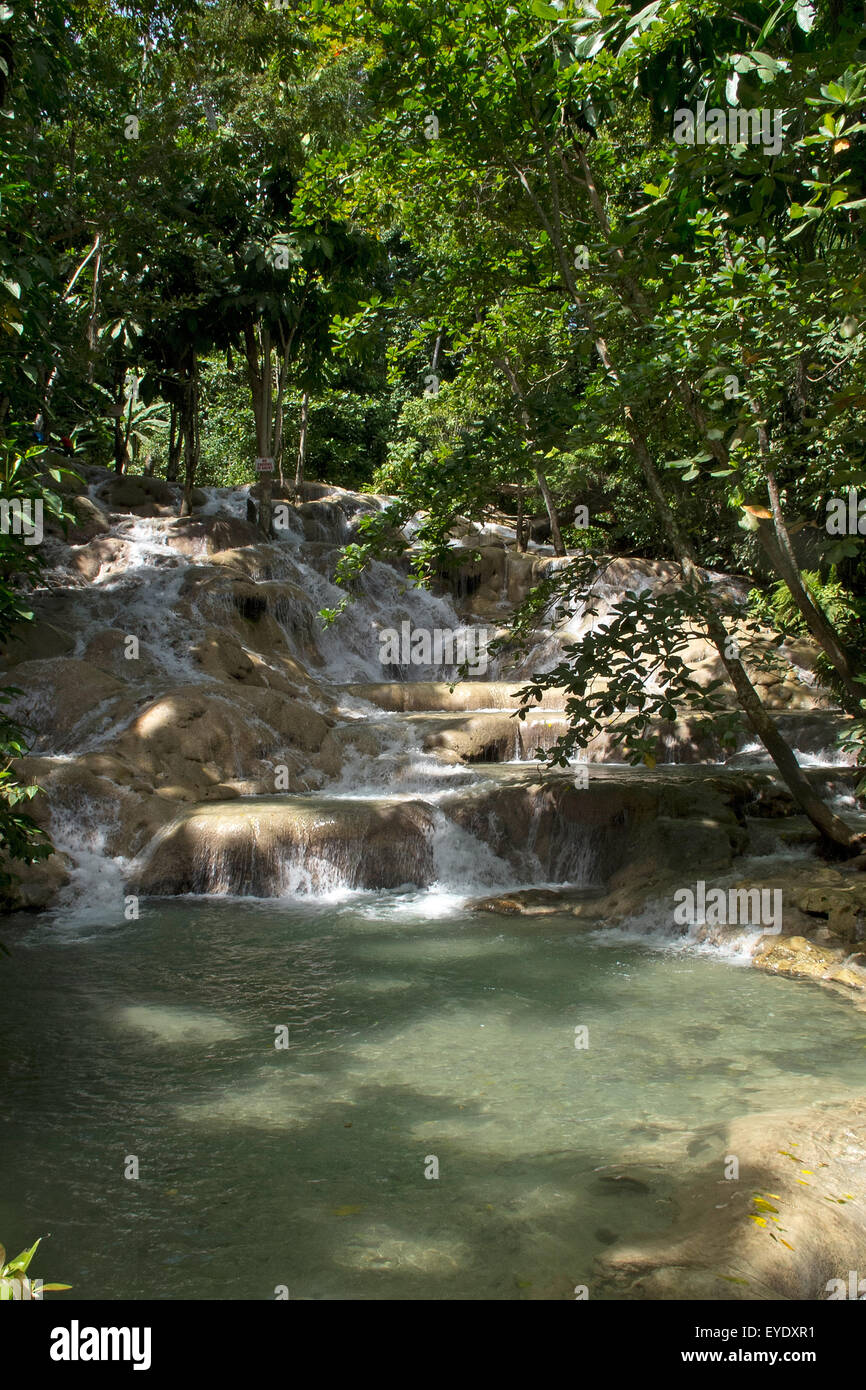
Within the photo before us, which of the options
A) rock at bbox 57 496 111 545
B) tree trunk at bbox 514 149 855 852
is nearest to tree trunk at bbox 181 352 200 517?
rock at bbox 57 496 111 545

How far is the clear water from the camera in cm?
386

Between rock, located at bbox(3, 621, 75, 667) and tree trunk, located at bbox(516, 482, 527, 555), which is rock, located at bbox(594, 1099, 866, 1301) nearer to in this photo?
rock, located at bbox(3, 621, 75, 667)

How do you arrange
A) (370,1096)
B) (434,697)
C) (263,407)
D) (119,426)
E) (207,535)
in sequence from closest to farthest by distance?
(370,1096), (434,697), (207,535), (263,407), (119,426)

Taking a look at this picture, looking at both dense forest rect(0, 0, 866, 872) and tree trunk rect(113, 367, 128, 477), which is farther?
tree trunk rect(113, 367, 128, 477)

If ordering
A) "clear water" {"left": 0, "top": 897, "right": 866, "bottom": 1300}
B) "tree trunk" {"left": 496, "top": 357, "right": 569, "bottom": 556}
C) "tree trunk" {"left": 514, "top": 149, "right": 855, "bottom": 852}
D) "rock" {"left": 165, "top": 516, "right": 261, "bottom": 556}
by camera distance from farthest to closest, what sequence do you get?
"rock" {"left": 165, "top": 516, "right": 261, "bottom": 556} → "tree trunk" {"left": 514, "top": 149, "right": 855, "bottom": 852} → "tree trunk" {"left": 496, "top": 357, "right": 569, "bottom": 556} → "clear water" {"left": 0, "top": 897, "right": 866, "bottom": 1300}

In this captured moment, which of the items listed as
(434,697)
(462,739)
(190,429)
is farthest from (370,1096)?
(190,429)

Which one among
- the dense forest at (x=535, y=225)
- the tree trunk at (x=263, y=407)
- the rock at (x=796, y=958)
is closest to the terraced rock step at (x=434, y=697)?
the dense forest at (x=535, y=225)

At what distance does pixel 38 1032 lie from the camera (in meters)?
6.32

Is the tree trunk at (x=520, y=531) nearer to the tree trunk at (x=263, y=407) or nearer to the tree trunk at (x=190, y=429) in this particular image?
the tree trunk at (x=263, y=407)

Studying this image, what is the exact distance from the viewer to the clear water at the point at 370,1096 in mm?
3861

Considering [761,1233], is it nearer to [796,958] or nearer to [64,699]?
[796,958]

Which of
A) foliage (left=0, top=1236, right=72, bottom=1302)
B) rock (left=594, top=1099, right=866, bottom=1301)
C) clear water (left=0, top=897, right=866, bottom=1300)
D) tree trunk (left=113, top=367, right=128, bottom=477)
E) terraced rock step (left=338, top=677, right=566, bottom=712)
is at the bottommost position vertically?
clear water (left=0, top=897, right=866, bottom=1300)

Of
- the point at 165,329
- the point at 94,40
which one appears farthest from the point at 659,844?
the point at 165,329

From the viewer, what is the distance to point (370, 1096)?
5.39 m
